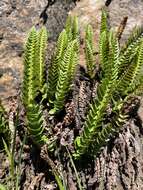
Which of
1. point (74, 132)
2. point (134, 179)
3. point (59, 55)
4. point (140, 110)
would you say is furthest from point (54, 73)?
point (134, 179)

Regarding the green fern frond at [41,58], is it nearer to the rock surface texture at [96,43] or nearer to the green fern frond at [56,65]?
the green fern frond at [56,65]

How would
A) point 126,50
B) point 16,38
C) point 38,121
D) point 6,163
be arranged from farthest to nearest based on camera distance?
point 16,38 → point 126,50 → point 6,163 → point 38,121

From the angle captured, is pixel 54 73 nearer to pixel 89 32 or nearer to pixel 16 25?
pixel 89 32

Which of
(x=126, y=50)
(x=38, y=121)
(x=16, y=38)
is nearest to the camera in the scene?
(x=38, y=121)

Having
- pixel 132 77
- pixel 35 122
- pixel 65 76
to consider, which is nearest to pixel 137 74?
pixel 132 77

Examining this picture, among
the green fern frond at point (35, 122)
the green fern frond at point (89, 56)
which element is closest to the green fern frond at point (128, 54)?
the green fern frond at point (89, 56)

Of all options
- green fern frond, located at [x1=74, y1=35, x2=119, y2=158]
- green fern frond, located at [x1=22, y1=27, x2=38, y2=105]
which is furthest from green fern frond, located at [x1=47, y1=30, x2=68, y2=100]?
green fern frond, located at [x1=74, y1=35, x2=119, y2=158]
